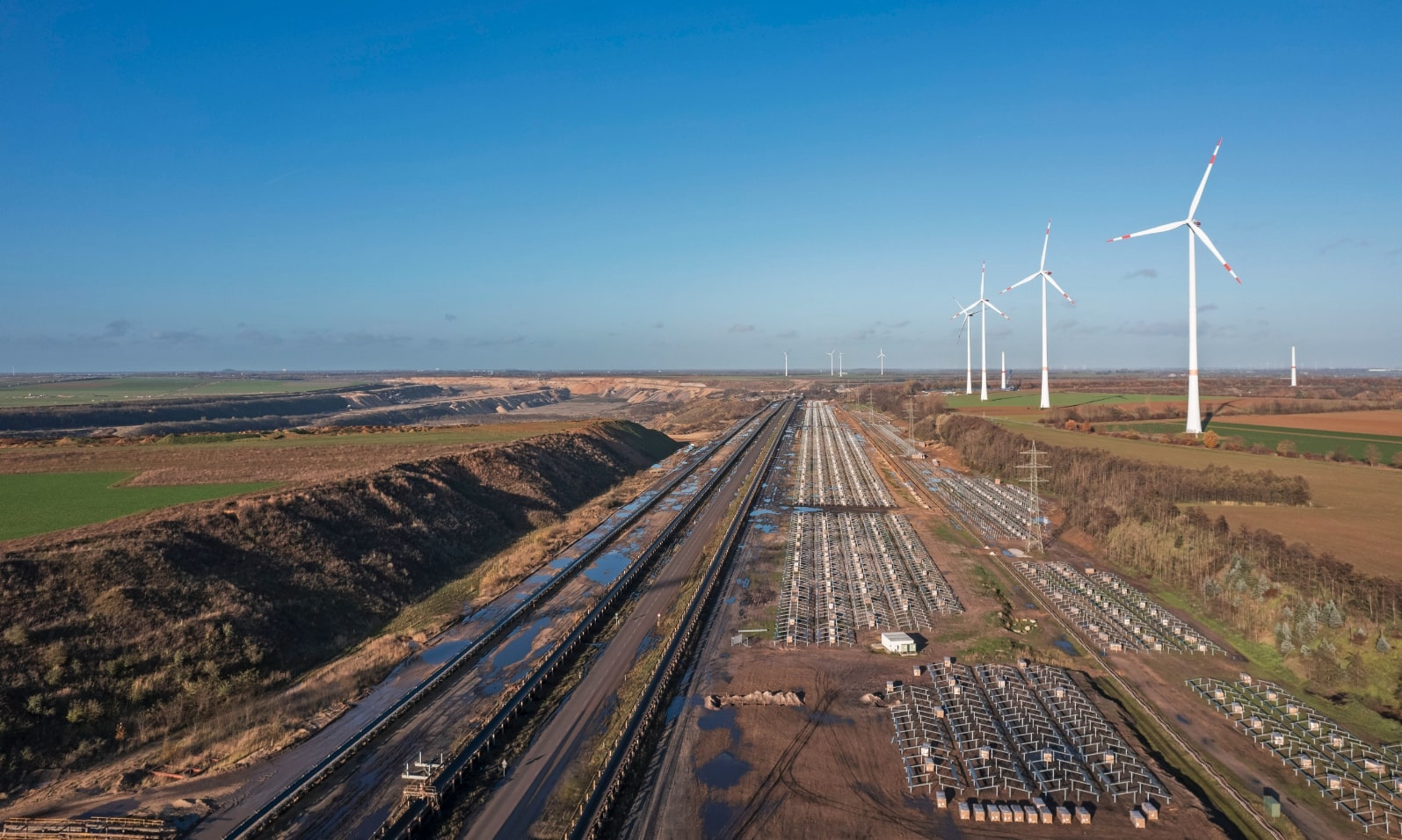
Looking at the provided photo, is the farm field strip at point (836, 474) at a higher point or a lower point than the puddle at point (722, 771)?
higher

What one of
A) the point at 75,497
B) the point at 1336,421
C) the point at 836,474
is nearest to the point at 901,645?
the point at 75,497

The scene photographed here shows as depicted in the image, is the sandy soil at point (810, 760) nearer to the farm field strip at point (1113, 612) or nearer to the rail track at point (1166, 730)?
the rail track at point (1166, 730)

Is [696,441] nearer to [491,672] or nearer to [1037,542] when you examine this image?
[1037,542]

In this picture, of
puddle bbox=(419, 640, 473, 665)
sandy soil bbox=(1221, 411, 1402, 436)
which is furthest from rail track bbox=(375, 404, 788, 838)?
sandy soil bbox=(1221, 411, 1402, 436)

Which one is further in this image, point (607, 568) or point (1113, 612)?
point (607, 568)

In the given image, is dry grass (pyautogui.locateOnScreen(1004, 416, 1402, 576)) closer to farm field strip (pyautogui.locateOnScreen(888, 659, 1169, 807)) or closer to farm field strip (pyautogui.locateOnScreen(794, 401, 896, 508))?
farm field strip (pyautogui.locateOnScreen(888, 659, 1169, 807))

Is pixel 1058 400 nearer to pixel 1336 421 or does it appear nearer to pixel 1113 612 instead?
pixel 1336 421

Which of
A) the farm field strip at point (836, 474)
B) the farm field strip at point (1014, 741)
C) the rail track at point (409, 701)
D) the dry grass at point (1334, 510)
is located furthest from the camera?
the farm field strip at point (836, 474)

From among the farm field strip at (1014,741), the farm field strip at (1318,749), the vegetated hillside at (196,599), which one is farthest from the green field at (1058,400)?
the vegetated hillside at (196,599)
